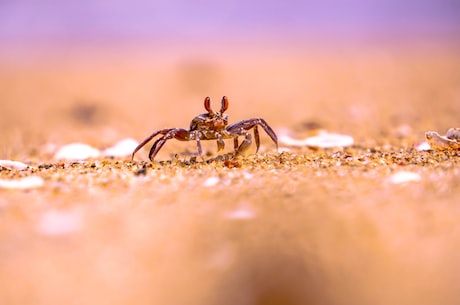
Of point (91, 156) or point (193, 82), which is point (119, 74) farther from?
point (91, 156)

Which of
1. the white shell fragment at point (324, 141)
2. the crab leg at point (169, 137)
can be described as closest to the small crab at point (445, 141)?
the white shell fragment at point (324, 141)

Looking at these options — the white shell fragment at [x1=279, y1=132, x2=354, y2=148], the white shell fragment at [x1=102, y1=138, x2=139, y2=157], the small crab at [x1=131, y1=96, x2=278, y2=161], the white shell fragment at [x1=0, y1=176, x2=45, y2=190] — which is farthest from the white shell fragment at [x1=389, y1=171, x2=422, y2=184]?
the white shell fragment at [x1=102, y1=138, x2=139, y2=157]

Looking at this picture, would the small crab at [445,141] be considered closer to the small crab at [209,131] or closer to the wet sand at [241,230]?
the wet sand at [241,230]

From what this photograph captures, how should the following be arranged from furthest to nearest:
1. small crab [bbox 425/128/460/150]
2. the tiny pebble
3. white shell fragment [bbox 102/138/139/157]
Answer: white shell fragment [bbox 102/138/139/157], small crab [bbox 425/128/460/150], the tiny pebble

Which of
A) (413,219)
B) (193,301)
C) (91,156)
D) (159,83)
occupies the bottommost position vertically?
(193,301)

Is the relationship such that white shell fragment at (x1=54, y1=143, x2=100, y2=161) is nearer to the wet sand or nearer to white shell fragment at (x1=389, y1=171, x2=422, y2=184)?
the wet sand

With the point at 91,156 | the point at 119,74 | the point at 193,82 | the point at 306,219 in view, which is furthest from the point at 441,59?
the point at 306,219

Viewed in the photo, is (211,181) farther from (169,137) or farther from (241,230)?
(169,137)
